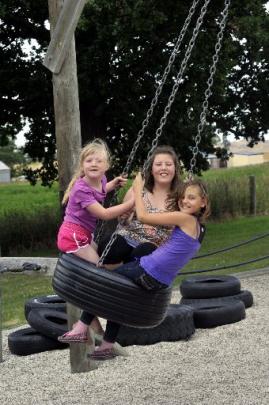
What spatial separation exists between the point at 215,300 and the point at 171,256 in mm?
4751

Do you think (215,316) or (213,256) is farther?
(213,256)

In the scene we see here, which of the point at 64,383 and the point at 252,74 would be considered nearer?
the point at 64,383

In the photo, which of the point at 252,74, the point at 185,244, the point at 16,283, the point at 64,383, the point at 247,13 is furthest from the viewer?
the point at 252,74

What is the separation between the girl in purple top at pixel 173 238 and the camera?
170 inches

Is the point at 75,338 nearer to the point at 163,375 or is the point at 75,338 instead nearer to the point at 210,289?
the point at 163,375

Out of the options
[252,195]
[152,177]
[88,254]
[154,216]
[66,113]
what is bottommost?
[252,195]

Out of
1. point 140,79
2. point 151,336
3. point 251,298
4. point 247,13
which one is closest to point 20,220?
point 140,79

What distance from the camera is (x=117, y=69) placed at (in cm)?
1634

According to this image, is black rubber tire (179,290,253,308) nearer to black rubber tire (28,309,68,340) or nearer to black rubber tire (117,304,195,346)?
black rubber tire (117,304,195,346)

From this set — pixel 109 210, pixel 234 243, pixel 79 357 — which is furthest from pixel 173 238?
pixel 234 243

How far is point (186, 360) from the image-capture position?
682cm

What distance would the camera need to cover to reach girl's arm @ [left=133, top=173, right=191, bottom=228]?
436cm

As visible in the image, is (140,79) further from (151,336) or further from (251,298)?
(151,336)

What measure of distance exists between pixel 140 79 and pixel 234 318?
9.48 m
